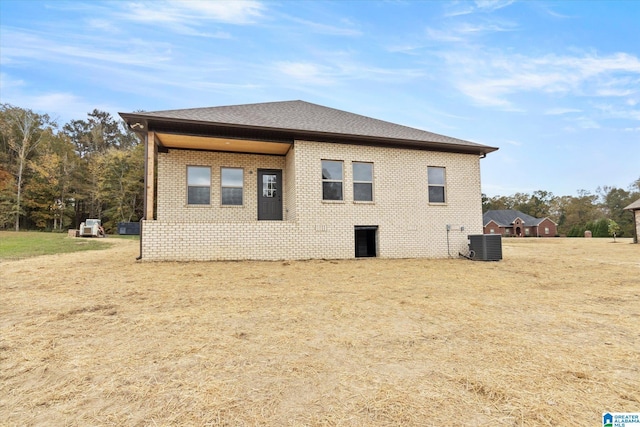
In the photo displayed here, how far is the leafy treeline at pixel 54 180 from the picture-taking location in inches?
1101

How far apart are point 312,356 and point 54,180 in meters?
37.8

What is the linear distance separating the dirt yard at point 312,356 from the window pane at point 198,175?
548cm

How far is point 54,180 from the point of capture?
28.9m

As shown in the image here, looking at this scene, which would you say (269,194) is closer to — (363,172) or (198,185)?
(198,185)

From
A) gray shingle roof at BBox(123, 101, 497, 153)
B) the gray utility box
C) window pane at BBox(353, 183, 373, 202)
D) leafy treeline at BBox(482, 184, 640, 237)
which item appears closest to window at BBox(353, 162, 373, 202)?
window pane at BBox(353, 183, 373, 202)

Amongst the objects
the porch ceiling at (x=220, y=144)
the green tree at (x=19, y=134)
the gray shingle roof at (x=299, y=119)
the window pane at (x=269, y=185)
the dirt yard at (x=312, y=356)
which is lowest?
the dirt yard at (x=312, y=356)

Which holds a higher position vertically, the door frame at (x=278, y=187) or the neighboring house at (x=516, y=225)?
the door frame at (x=278, y=187)

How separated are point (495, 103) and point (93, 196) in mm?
37699

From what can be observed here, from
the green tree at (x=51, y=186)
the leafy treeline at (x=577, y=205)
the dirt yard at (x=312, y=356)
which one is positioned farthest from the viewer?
the leafy treeline at (x=577, y=205)

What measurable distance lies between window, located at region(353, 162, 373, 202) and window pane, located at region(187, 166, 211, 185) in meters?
4.94

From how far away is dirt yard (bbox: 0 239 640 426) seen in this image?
1494 mm

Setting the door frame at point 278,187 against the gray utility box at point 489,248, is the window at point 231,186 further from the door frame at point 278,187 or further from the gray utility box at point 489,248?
the gray utility box at point 489,248

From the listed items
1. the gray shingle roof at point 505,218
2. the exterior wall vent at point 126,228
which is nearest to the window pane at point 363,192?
the exterior wall vent at point 126,228

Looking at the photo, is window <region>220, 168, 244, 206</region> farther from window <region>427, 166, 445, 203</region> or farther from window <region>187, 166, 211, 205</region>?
window <region>427, 166, 445, 203</region>
